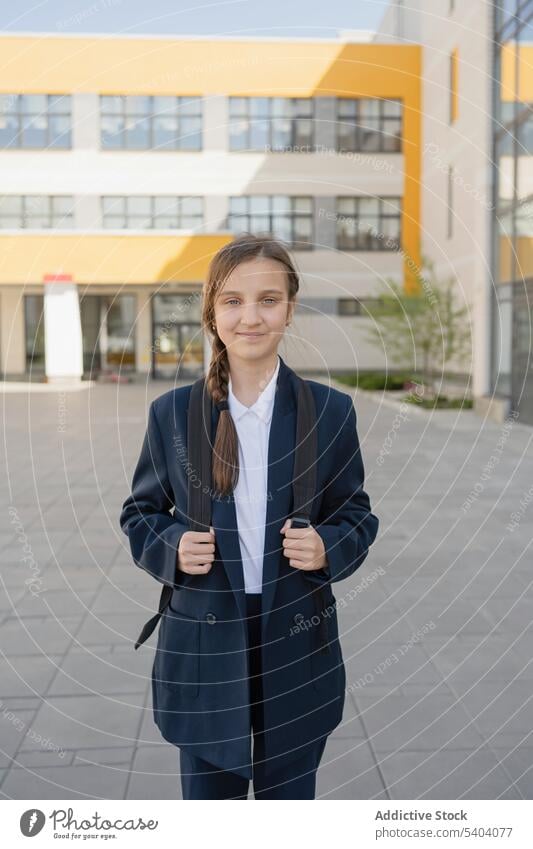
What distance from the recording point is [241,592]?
89.0 inches

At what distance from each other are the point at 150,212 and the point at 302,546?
1306 inches

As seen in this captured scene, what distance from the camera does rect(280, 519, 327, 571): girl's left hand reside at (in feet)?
7.10

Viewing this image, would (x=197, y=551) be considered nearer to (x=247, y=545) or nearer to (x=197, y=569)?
(x=197, y=569)

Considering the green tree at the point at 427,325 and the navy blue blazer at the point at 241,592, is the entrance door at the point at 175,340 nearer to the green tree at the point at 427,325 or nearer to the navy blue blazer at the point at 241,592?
the green tree at the point at 427,325

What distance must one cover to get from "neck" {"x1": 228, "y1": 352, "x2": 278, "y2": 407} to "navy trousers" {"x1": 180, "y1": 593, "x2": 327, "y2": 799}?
0.50 metres

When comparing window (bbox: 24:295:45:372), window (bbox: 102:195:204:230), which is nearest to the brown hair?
window (bbox: 102:195:204:230)

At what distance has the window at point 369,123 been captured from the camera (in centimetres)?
3391

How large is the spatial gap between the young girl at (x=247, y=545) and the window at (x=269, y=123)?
1247 inches

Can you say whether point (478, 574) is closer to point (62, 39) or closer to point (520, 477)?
point (520, 477)

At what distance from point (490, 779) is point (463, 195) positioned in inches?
934

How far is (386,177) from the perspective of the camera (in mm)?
33656

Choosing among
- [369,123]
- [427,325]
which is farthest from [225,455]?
[369,123]

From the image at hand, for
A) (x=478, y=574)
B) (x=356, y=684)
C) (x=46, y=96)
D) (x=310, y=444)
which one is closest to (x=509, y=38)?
(x=478, y=574)

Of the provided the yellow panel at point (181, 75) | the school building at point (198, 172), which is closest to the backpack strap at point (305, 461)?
the school building at point (198, 172)
